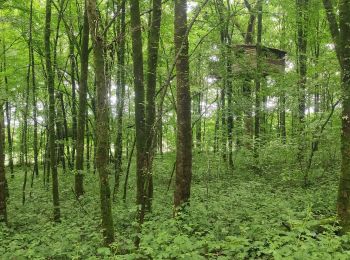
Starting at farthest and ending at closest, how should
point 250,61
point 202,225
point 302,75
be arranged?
point 302,75 < point 250,61 < point 202,225

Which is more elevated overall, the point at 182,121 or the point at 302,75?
the point at 302,75

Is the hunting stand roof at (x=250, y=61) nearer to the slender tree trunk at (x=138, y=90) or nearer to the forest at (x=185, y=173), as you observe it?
the forest at (x=185, y=173)

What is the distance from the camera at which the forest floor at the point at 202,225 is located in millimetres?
4504

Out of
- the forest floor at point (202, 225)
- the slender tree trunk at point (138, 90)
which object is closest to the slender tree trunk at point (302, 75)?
the forest floor at point (202, 225)

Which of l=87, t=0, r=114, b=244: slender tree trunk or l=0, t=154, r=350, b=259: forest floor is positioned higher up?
l=87, t=0, r=114, b=244: slender tree trunk

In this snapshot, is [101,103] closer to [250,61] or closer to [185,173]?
[185,173]

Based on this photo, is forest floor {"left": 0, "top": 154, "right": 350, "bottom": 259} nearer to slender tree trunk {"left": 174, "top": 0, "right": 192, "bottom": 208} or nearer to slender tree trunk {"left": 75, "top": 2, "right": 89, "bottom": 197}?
slender tree trunk {"left": 174, "top": 0, "right": 192, "bottom": 208}

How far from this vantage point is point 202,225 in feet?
21.3

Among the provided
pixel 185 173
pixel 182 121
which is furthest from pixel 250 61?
pixel 185 173

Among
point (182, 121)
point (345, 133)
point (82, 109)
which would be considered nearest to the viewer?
point (345, 133)

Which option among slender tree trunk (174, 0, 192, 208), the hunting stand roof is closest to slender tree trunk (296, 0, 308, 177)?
the hunting stand roof

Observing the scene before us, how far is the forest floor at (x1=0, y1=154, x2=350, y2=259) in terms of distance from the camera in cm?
→ 450

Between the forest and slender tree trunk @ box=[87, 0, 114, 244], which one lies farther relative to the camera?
the forest

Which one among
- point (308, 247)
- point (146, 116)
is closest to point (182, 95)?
point (146, 116)
